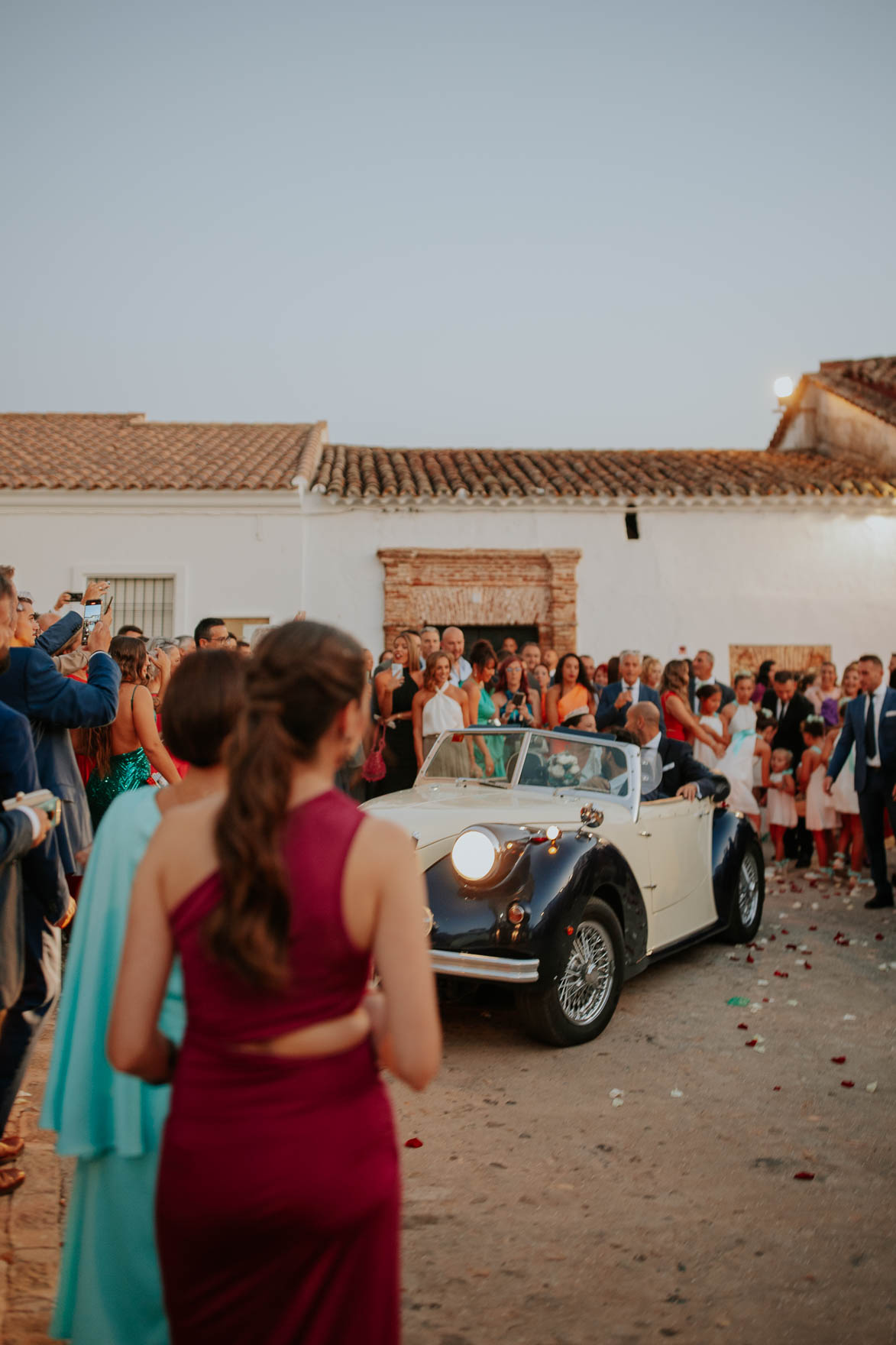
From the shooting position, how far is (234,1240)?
1.58 meters

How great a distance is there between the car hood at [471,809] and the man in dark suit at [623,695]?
9.12 ft

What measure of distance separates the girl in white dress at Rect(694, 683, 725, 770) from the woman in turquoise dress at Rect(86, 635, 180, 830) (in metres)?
6.25

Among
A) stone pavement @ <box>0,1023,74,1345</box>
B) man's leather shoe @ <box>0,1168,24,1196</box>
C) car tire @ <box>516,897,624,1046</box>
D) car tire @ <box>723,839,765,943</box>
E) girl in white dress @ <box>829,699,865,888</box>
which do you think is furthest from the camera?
girl in white dress @ <box>829,699,865,888</box>

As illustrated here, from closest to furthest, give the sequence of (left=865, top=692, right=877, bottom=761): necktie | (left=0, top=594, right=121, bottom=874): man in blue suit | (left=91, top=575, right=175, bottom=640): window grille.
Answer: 1. (left=0, top=594, right=121, bottom=874): man in blue suit
2. (left=865, top=692, right=877, bottom=761): necktie
3. (left=91, top=575, right=175, bottom=640): window grille

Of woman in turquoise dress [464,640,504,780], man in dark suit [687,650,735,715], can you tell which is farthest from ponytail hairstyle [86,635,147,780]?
man in dark suit [687,650,735,715]

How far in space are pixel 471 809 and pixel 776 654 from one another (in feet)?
45.4

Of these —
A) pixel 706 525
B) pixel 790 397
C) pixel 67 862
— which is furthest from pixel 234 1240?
pixel 790 397

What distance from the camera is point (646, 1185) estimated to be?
11.9 feet

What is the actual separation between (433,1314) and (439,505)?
15216 mm

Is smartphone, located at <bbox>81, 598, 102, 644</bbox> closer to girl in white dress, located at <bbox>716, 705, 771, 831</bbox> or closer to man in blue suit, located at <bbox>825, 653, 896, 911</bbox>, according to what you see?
man in blue suit, located at <bbox>825, 653, 896, 911</bbox>

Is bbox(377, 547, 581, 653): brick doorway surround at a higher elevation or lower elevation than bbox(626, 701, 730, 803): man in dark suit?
higher

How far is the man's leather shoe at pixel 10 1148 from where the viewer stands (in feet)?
11.3

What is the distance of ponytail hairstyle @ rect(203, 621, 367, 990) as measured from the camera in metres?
1.54

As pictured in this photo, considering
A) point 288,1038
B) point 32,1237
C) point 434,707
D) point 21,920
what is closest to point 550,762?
point 434,707
